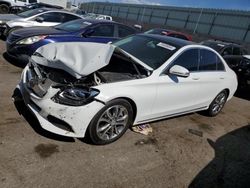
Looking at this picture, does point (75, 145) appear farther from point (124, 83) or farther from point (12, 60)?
point (12, 60)

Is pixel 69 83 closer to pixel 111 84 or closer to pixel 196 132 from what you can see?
pixel 111 84

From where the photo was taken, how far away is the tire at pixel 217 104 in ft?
19.7

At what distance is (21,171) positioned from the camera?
3.14 meters

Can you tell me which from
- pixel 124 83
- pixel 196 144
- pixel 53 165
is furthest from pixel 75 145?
pixel 196 144

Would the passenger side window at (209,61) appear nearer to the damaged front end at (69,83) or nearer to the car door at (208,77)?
the car door at (208,77)

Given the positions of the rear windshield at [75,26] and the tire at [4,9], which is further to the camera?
the tire at [4,9]

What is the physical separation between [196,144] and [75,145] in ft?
6.93

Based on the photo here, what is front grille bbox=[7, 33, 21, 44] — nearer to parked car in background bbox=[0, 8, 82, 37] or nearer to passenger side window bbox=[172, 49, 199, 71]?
parked car in background bbox=[0, 8, 82, 37]

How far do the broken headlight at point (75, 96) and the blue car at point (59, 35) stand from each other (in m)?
3.41

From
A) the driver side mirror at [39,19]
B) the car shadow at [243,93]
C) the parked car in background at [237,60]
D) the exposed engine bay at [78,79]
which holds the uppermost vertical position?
the exposed engine bay at [78,79]

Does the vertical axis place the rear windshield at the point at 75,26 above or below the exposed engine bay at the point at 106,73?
below

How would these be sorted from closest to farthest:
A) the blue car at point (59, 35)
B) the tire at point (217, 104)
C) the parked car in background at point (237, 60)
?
the tire at point (217, 104)
the blue car at point (59, 35)
the parked car in background at point (237, 60)

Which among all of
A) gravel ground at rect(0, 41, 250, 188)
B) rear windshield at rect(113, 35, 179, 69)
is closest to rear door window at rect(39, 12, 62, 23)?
gravel ground at rect(0, 41, 250, 188)

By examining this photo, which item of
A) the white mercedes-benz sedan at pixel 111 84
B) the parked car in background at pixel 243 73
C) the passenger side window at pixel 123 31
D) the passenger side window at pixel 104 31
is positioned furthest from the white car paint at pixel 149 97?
the passenger side window at pixel 123 31
